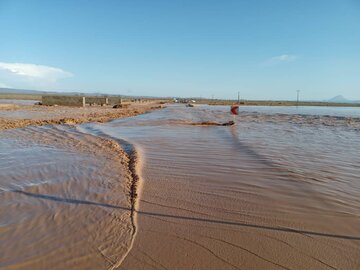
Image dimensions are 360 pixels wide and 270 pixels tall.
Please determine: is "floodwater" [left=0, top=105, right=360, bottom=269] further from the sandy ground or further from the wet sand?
the sandy ground

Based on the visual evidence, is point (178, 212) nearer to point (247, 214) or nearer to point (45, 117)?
point (247, 214)

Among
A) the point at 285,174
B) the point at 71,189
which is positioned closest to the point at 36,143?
the point at 71,189

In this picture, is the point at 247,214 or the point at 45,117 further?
the point at 45,117

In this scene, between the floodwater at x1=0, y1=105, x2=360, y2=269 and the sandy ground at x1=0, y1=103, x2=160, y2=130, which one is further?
the sandy ground at x1=0, y1=103, x2=160, y2=130

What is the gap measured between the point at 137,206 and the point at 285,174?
396cm

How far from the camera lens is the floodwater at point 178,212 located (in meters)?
3.27

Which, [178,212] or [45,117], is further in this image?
[45,117]

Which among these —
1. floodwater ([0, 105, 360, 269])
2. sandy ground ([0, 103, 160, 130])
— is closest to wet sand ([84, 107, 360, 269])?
floodwater ([0, 105, 360, 269])

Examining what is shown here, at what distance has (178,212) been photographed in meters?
4.51

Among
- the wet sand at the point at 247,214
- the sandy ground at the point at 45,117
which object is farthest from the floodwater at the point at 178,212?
the sandy ground at the point at 45,117

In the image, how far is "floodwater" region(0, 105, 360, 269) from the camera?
3.27 m

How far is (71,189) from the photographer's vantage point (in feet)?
18.0

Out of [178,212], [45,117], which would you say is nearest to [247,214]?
[178,212]

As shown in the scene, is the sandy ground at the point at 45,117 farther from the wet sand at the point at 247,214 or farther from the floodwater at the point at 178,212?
the wet sand at the point at 247,214
